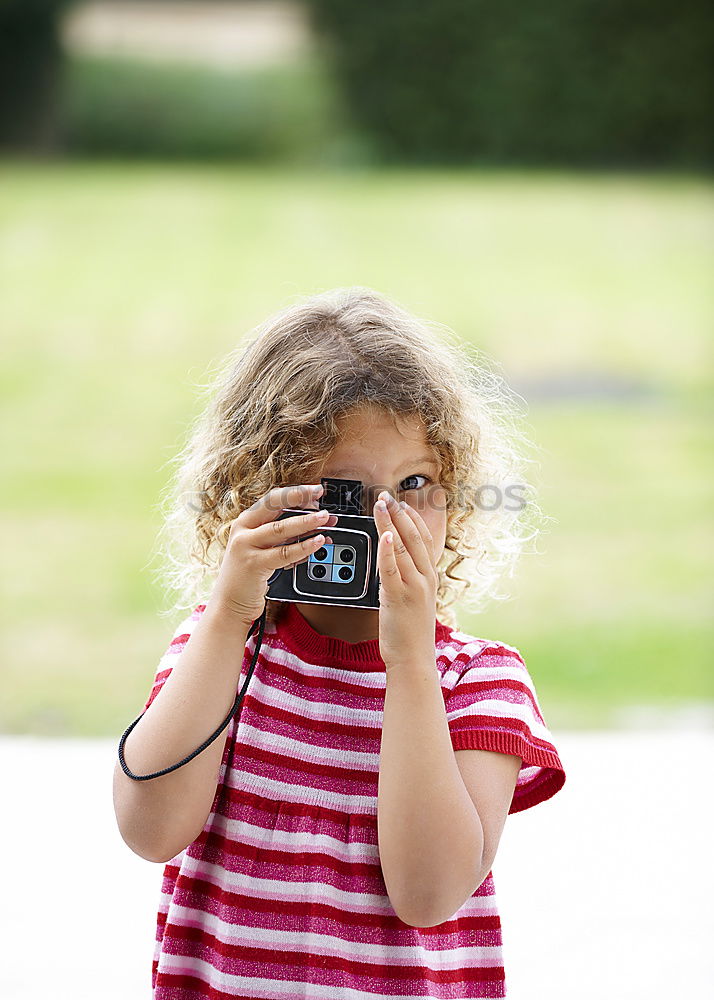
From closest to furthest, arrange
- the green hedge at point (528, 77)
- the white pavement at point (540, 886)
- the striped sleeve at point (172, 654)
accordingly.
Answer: the striped sleeve at point (172, 654), the white pavement at point (540, 886), the green hedge at point (528, 77)

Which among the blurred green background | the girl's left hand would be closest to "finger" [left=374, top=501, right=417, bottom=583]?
the girl's left hand

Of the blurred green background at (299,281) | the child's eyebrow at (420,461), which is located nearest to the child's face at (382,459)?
the child's eyebrow at (420,461)

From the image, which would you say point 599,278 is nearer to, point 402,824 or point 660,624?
point 660,624

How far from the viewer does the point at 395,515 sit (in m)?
0.69

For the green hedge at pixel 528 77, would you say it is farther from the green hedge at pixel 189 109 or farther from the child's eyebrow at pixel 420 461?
the child's eyebrow at pixel 420 461

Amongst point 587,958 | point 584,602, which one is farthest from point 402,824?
point 584,602

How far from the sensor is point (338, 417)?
0.75 m

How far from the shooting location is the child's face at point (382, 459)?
745 mm

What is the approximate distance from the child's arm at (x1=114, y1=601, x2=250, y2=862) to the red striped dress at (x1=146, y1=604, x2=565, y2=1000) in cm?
4

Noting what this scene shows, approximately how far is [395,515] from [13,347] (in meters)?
2.89

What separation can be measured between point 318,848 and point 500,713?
0.15 m

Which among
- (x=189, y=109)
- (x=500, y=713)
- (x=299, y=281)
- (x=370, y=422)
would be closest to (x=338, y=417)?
(x=370, y=422)

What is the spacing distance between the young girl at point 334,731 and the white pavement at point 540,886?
0.72m

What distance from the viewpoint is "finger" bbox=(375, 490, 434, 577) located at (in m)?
0.69
